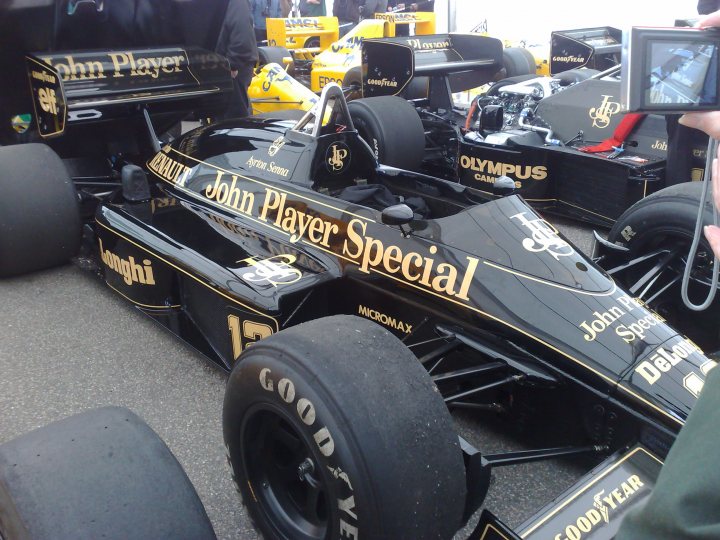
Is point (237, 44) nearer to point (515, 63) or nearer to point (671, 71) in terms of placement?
point (515, 63)

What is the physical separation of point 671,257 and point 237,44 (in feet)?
14.8

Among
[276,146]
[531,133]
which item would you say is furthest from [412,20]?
[276,146]

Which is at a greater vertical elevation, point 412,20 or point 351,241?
point 412,20

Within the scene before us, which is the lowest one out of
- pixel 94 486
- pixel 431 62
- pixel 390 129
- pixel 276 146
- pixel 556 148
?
pixel 94 486

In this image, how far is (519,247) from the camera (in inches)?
102

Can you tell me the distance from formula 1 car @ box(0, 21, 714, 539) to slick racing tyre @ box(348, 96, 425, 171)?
5.12 feet

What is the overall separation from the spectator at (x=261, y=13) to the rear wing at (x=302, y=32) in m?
1.49

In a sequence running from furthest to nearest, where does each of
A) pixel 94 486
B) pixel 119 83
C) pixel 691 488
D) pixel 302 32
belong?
pixel 302 32 → pixel 119 83 → pixel 94 486 → pixel 691 488

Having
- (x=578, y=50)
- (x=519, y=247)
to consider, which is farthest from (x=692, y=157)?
(x=578, y=50)

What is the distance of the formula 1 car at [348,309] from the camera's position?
178cm

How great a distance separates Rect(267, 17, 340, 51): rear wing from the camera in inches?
446

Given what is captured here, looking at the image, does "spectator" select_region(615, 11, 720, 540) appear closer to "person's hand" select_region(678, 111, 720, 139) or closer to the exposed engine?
"person's hand" select_region(678, 111, 720, 139)

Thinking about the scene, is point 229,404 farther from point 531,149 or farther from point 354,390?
point 531,149

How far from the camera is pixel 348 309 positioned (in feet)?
9.62
